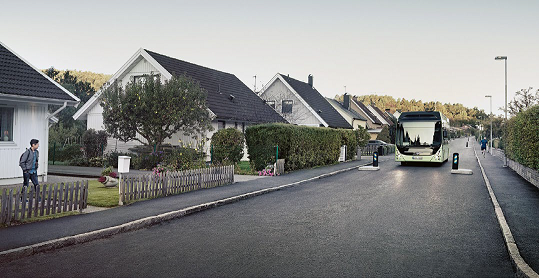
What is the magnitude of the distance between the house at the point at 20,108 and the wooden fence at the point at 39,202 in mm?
5631

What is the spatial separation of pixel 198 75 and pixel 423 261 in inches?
1031

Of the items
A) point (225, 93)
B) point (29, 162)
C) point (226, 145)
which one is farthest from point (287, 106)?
point (29, 162)

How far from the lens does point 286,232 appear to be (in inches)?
305

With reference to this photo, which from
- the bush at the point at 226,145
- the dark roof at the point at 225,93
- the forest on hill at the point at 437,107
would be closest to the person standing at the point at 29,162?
the bush at the point at 226,145

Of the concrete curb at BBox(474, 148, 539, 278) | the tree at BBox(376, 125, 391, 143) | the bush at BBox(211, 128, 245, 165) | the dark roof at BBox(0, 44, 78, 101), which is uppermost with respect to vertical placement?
the dark roof at BBox(0, 44, 78, 101)

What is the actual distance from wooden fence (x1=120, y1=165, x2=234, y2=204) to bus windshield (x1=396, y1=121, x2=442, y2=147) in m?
14.8

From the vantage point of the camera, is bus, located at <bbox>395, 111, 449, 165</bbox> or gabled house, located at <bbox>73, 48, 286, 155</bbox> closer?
bus, located at <bbox>395, 111, 449, 165</bbox>

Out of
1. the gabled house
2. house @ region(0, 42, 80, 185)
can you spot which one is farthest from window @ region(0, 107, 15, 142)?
the gabled house

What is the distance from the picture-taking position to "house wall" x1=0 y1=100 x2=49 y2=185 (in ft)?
44.3

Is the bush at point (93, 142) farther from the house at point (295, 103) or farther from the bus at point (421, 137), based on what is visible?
the house at point (295, 103)

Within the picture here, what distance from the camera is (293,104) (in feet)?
138

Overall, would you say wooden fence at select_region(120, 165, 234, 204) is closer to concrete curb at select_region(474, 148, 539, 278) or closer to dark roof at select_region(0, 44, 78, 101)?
dark roof at select_region(0, 44, 78, 101)

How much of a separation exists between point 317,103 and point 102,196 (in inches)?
1395

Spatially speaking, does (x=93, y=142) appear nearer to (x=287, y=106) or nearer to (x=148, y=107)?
(x=148, y=107)
